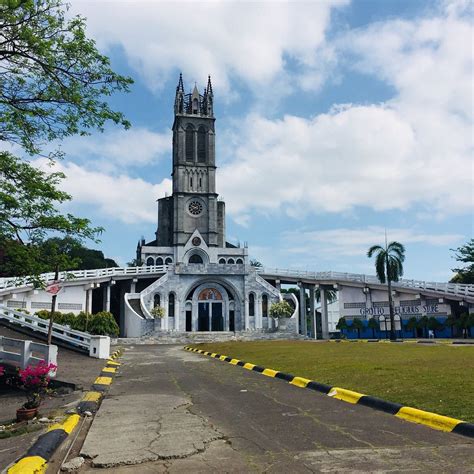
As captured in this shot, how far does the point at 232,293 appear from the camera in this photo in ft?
175

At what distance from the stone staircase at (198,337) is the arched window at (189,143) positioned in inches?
1351

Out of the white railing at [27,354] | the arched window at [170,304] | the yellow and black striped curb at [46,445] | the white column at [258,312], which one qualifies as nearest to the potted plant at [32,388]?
the yellow and black striped curb at [46,445]

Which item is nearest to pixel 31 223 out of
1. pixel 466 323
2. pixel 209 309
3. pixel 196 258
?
pixel 466 323

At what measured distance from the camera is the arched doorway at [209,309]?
52.8 m

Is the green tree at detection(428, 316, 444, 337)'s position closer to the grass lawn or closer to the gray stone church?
the gray stone church

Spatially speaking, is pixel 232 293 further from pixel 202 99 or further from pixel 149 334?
pixel 202 99

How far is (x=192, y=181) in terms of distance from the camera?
70.7m

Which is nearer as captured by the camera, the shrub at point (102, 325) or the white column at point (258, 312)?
the shrub at point (102, 325)

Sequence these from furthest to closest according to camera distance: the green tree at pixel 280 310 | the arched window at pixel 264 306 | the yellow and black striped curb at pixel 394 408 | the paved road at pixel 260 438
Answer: the arched window at pixel 264 306 < the green tree at pixel 280 310 < the yellow and black striped curb at pixel 394 408 < the paved road at pixel 260 438

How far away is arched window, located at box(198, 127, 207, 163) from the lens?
237 ft

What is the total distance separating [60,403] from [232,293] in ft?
143

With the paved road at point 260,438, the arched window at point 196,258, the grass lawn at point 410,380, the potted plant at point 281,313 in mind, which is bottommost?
the paved road at point 260,438

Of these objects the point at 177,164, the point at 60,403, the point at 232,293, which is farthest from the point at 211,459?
the point at 177,164

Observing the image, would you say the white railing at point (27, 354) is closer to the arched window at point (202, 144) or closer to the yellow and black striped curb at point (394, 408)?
the yellow and black striped curb at point (394, 408)
